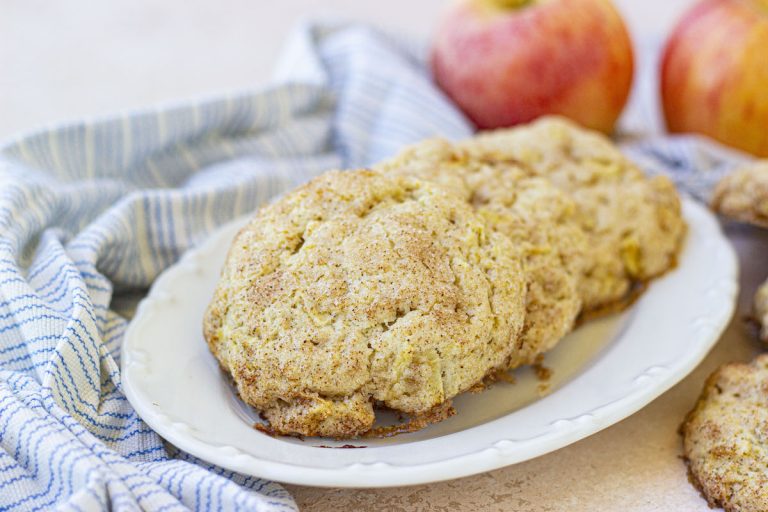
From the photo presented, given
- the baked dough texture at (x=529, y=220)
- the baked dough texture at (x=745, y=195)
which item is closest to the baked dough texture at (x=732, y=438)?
the baked dough texture at (x=529, y=220)


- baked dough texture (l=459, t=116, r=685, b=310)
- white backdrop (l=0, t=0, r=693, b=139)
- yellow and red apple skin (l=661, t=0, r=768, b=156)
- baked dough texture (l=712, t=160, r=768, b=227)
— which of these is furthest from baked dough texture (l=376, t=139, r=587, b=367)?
white backdrop (l=0, t=0, r=693, b=139)

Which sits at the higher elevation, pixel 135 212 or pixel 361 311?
pixel 361 311

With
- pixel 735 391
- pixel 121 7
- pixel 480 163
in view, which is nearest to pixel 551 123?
pixel 480 163

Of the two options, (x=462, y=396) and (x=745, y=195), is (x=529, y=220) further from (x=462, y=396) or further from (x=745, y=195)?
(x=745, y=195)

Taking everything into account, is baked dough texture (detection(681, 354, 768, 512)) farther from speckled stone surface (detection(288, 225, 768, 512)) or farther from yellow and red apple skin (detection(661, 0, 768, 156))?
yellow and red apple skin (detection(661, 0, 768, 156))

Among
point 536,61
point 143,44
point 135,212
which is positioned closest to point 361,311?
point 135,212

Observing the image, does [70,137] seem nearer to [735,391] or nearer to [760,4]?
[735,391]

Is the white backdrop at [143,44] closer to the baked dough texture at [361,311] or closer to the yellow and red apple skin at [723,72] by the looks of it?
the yellow and red apple skin at [723,72]
